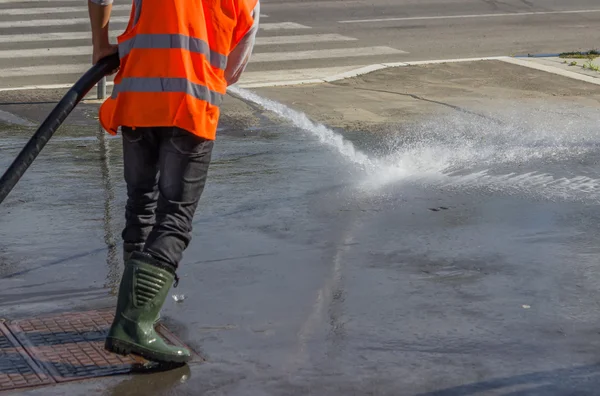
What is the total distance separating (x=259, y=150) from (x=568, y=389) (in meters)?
4.56

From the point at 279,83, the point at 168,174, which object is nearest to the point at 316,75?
the point at 279,83

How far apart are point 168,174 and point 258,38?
11.6 metres

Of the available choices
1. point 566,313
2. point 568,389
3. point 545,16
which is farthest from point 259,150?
point 545,16

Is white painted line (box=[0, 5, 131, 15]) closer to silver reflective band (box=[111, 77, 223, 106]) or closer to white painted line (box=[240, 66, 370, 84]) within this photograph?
white painted line (box=[240, 66, 370, 84])

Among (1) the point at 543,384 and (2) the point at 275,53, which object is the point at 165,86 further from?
(2) the point at 275,53

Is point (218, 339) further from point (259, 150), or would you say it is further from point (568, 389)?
point (259, 150)

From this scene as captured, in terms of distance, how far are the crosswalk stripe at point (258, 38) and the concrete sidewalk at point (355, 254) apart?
560cm

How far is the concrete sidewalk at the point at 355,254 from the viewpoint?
4.38 meters

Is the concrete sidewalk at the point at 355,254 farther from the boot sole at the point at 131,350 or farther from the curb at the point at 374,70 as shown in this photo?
the curb at the point at 374,70

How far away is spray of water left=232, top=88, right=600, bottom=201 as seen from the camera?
7.48 m

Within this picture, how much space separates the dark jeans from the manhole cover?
0.46m

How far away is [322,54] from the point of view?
14352 millimetres

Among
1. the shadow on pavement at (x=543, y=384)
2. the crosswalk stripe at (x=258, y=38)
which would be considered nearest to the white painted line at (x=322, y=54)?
the crosswalk stripe at (x=258, y=38)

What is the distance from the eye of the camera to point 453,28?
17.2 meters
